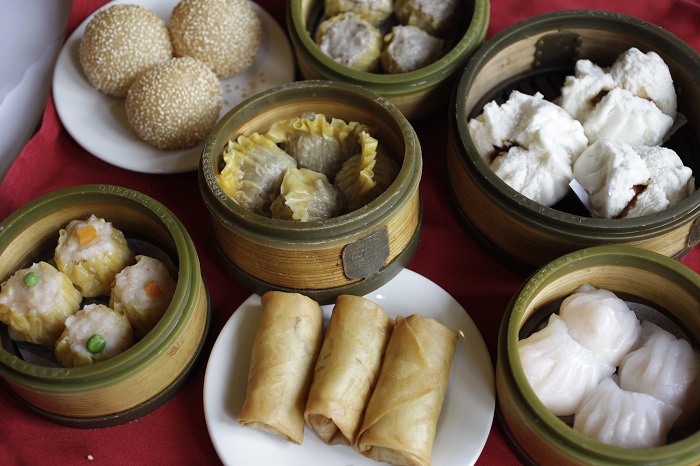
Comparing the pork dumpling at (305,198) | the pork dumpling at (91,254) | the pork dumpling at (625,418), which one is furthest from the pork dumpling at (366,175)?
the pork dumpling at (625,418)

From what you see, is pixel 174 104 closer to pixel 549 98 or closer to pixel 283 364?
pixel 283 364

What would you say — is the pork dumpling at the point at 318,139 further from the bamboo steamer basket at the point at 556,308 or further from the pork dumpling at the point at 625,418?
the pork dumpling at the point at 625,418

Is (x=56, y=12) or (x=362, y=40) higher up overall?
(x=362, y=40)

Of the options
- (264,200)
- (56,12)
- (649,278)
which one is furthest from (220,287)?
(56,12)

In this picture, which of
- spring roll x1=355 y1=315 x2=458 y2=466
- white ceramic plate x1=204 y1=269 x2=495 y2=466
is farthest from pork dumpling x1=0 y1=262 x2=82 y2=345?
spring roll x1=355 y1=315 x2=458 y2=466

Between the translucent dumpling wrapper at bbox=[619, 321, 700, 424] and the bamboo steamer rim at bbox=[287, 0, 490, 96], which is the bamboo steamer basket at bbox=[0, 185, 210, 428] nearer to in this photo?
the bamboo steamer rim at bbox=[287, 0, 490, 96]

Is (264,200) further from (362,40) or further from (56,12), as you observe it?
(56,12)
